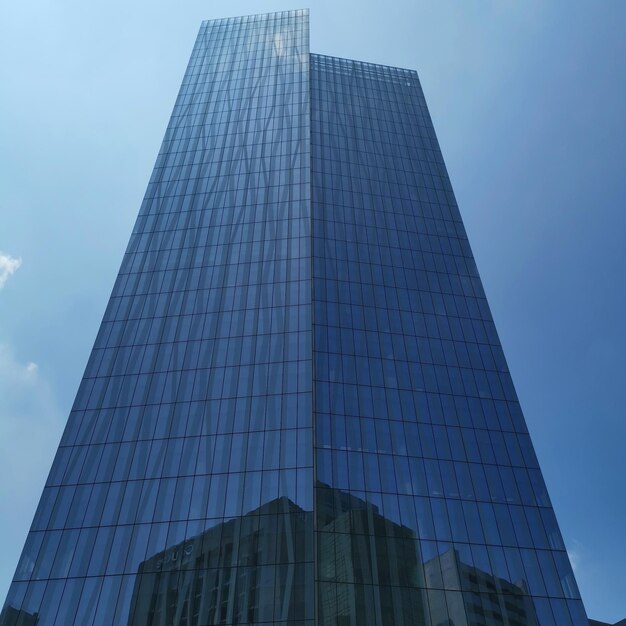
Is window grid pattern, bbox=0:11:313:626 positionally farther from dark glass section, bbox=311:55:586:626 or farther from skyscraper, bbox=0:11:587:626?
dark glass section, bbox=311:55:586:626

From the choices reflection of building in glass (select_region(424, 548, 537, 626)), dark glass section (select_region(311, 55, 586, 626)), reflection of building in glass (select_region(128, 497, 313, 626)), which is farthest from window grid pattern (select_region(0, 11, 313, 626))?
reflection of building in glass (select_region(424, 548, 537, 626))

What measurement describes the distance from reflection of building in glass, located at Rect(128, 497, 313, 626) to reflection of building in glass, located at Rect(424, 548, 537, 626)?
9.69 metres

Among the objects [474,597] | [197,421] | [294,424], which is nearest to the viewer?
[474,597]

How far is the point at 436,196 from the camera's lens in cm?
7875

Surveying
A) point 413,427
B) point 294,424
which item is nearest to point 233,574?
point 294,424

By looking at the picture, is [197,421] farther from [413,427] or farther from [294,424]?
[413,427]

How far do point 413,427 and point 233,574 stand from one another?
2025cm

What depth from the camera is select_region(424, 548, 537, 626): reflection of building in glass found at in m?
40.5

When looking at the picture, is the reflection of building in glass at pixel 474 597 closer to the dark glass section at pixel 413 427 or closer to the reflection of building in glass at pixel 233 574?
the dark glass section at pixel 413 427

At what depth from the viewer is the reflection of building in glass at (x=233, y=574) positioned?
39.8m

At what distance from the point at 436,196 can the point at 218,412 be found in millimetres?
45221

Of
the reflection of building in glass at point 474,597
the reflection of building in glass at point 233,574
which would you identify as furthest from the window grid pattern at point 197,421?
the reflection of building in glass at point 474,597

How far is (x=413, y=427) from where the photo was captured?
51781 millimetres

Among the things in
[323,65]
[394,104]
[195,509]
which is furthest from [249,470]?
[323,65]
